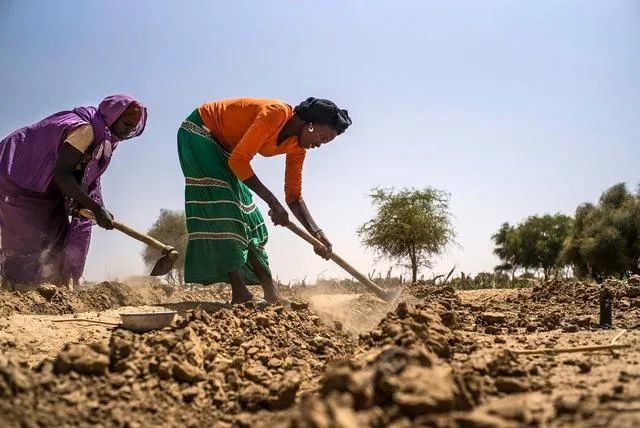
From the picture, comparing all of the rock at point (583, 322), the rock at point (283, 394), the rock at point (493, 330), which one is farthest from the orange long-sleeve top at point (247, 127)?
the rock at point (583, 322)

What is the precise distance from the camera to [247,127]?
16.7 feet

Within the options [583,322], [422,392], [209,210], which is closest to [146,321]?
[209,210]

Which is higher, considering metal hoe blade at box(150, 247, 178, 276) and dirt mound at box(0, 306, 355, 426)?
metal hoe blade at box(150, 247, 178, 276)

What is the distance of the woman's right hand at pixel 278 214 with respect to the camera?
5.13 m

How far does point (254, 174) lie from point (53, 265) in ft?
8.39

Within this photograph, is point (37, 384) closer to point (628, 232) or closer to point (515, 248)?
point (628, 232)

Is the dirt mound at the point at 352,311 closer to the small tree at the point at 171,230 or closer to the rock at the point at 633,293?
the rock at the point at 633,293

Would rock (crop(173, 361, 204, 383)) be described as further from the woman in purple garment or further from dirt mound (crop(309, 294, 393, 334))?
the woman in purple garment

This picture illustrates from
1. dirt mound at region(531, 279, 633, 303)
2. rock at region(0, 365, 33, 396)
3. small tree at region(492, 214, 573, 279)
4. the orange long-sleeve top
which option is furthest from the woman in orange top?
small tree at region(492, 214, 573, 279)

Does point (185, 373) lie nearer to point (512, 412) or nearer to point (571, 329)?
point (512, 412)

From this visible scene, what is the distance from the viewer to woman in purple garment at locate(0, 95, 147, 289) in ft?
17.3

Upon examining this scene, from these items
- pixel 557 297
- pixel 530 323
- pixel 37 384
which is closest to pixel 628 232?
pixel 557 297

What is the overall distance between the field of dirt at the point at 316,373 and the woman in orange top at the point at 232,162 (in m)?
0.84

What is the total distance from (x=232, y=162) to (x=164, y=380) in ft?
8.15
